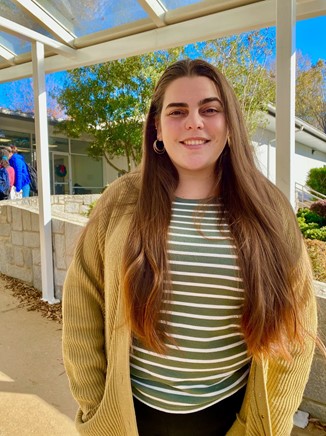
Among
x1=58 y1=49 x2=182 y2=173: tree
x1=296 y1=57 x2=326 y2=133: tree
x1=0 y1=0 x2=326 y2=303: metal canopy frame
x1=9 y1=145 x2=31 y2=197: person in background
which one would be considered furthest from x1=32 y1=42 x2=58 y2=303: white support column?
x1=296 y1=57 x2=326 y2=133: tree

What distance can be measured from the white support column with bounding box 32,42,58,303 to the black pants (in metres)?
3.41

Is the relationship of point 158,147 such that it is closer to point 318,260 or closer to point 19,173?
point 318,260

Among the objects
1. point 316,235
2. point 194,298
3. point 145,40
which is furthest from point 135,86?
point 194,298

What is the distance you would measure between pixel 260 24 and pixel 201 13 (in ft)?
1.85

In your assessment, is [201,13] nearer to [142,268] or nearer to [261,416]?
[142,268]

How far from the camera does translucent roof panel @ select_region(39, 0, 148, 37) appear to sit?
340 centimetres

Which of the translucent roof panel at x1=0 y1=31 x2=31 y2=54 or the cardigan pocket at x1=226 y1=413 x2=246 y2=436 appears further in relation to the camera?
the translucent roof panel at x1=0 y1=31 x2=31 y2=54

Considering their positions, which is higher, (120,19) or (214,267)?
(120,19)

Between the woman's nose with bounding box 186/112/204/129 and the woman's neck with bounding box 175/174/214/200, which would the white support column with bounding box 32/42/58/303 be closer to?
the woman's neck with bounding box 175/174/214/200

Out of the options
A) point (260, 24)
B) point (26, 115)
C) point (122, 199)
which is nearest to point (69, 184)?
Answer: point (26, 115)

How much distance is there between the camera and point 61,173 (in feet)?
49.6

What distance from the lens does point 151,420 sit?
1.21 metres

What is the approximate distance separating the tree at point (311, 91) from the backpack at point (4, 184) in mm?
13164

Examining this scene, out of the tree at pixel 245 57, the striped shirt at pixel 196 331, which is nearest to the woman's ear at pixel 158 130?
the striped shirt at pixel 196 331
